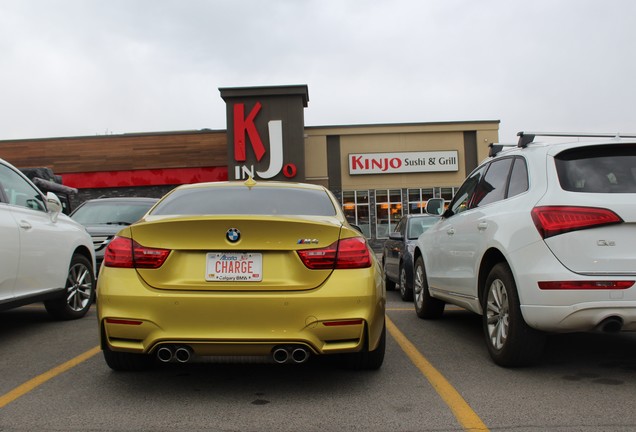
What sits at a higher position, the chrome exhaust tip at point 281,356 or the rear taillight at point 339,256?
the rear taillight at point 339,256

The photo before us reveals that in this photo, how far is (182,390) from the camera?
3.97 metres

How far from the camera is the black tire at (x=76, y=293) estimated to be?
6805 millimetres

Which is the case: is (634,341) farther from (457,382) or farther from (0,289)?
(0,289)

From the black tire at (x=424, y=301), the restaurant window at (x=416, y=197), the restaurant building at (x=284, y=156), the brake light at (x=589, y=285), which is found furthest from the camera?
the restaurant window at (x=416, y=197)

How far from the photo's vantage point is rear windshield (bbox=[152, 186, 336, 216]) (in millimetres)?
4223

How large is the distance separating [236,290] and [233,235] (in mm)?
350

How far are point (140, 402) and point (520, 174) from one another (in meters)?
3.36

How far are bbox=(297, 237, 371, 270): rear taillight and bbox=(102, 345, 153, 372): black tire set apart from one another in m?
1.58

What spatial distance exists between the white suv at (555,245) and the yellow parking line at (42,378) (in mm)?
3475

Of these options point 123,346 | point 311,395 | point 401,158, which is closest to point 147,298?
point 123,346

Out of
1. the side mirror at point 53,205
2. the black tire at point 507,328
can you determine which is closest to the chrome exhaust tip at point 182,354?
the black tire at point 507,328

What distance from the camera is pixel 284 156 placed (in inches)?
1176

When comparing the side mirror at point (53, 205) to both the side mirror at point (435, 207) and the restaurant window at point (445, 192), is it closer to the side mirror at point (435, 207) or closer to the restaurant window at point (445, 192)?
the side mirror at point (435, 207)

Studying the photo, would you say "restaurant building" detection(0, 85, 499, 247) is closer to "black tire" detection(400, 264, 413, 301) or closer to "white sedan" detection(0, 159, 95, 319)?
"black tire" detection(400, 264, 413, 301)
